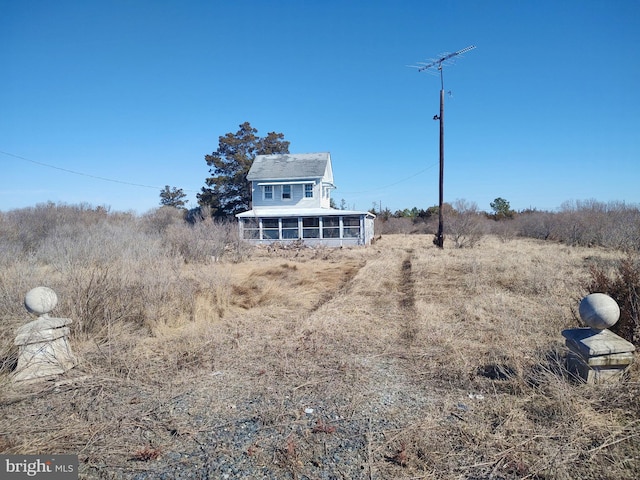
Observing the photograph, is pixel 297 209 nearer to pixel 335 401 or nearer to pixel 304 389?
pixel 304 389

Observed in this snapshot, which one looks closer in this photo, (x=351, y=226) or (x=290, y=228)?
(x=351, y=226)

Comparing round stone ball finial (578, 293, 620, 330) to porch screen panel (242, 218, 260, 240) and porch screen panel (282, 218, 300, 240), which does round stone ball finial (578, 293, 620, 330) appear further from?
porch screen panel (242, 218, 260, 240)

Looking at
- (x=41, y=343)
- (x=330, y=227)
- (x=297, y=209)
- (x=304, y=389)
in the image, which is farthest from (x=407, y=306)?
(x=297, y=209)

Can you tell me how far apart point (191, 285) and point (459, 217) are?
17572 mm

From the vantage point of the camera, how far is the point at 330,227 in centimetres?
2370

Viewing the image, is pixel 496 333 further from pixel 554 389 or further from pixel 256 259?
pixel 256 259

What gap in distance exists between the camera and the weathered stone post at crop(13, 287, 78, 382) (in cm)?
394

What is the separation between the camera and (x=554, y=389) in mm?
3326

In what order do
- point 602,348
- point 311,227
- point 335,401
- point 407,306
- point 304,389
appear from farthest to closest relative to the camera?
1. point 311,227
2. point 407,306
3. point 304,389
4. point 335,401
5. point 602,348

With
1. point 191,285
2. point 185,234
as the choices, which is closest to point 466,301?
point 191,285

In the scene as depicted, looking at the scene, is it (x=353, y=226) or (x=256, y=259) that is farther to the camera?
(x=353, y=226)

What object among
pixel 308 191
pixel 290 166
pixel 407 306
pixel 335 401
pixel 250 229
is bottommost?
pixel 335 401

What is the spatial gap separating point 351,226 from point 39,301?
66.3 feet

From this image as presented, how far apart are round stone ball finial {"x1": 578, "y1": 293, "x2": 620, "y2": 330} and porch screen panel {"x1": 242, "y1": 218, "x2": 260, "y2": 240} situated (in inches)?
836
